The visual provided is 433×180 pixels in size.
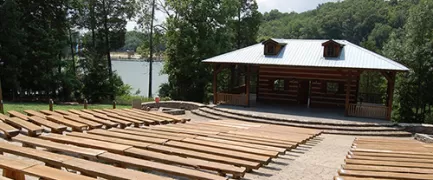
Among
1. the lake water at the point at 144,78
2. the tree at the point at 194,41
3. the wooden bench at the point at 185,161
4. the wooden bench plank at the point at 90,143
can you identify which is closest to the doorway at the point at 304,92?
the tree at the point at 194,41

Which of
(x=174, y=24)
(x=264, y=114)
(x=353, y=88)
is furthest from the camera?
(x=174, y=24)

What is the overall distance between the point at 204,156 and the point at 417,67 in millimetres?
25059

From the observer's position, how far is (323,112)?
806 inches

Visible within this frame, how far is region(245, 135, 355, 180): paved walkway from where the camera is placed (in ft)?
25.2

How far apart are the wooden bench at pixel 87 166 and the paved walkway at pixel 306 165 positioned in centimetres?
302

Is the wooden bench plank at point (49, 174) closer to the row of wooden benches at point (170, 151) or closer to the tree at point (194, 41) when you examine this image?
the row of wooden benches at point (170, 151)

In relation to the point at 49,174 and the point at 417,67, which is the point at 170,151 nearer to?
the point at 49,174

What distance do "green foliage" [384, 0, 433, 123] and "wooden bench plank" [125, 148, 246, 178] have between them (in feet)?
82.2

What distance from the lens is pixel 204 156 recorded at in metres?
6.13

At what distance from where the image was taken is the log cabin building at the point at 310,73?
1895 cm

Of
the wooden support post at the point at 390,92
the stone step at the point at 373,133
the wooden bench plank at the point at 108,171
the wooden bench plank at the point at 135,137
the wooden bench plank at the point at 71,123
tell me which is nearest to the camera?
the wooden bench plank at the point at 108,171

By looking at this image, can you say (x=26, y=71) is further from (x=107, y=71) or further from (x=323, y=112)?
(x=323, y=112)

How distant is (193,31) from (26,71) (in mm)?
14749

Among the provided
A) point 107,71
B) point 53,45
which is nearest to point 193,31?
point 107,71
